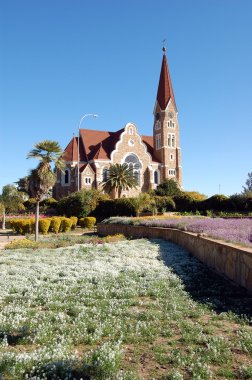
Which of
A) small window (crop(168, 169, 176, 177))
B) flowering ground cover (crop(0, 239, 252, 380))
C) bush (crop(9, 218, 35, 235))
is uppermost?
small window (crop(168, 169, 176, 177))

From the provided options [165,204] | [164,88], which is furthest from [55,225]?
[164,88]

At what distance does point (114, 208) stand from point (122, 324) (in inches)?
1383

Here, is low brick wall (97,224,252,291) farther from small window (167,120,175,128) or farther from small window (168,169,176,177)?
small window (167,120,175,128)


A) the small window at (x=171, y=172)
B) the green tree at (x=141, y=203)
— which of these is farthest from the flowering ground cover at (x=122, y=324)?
the small window at (x=171, y=172)

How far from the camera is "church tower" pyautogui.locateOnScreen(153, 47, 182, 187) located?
74438 mm

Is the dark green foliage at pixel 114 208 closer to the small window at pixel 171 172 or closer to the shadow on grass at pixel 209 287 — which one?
the shadow on grass at pixel 209 287

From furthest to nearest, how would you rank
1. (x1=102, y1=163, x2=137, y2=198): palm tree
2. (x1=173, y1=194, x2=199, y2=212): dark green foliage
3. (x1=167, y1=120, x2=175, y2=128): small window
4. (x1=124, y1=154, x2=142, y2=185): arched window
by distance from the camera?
(x1=167, y1=120, x2=175, y2=128): small window < (x1=124, y1=154, x2=142, y2=185): arched window < (x1=102, y1=163, x2=137, y2=198): palm tree < (x1=173, y1=194, x2=199, y2=212): dark green foliage

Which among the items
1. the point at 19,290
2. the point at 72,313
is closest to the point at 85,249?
the point at 19,290

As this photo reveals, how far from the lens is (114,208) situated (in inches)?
1608

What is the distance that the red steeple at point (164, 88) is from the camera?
75125 millimetres

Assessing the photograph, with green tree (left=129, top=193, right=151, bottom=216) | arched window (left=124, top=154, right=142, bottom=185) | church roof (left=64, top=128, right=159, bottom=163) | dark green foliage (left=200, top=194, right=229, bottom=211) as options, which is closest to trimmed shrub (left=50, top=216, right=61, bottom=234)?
green tree (left=129, top=193, right=151, bottom=216)

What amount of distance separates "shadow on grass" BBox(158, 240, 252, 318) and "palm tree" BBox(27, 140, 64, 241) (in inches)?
518

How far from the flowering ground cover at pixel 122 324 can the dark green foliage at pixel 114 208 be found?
91.6 feet

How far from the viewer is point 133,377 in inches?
156
